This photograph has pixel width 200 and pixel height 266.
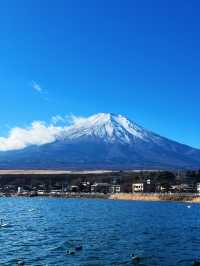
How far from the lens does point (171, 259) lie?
97.8 feet

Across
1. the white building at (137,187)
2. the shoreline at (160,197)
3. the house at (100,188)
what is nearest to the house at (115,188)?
the house at (100,188)

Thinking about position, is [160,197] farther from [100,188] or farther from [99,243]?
[99,243]

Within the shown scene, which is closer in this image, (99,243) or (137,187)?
(99,243)

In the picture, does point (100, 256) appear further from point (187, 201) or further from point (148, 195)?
point (148, 195)

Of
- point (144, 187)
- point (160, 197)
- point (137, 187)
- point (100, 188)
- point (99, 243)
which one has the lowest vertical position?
point (99, 243)

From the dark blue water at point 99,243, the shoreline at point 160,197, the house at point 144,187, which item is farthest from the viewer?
the house at point 144,187

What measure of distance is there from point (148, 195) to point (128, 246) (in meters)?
101

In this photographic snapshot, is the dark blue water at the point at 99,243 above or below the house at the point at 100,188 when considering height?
below

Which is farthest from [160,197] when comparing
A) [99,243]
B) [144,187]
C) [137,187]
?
[99,243]

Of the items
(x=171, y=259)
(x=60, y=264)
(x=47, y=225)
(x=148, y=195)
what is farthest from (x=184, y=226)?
(x=148, y=195)

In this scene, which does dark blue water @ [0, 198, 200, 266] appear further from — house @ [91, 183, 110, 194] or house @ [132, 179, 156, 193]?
house @ [91, 183, 110, 194]

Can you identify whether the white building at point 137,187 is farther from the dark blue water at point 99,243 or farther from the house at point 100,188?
the dark blue water at point 99,243

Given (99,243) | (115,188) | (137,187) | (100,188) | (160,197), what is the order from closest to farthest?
(99,243), (160,197), (137,187), (115,188), (100,188)

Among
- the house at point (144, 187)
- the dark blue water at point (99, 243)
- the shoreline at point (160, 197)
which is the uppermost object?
the house at point (144, 187)
